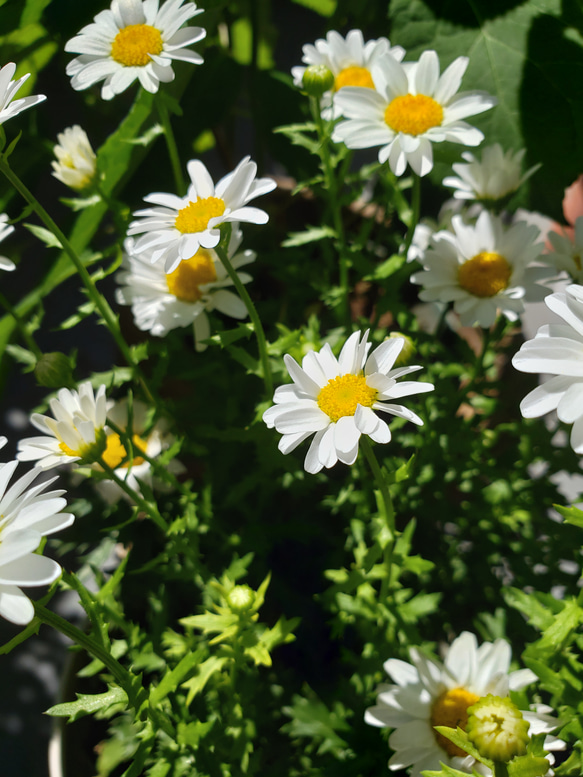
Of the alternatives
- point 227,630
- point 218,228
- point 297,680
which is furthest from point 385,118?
point 297,680

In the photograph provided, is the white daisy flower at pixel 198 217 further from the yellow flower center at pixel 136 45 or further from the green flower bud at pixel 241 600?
the green flower bud at pixel 241 600

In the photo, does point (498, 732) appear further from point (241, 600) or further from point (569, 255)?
point (569, 255)

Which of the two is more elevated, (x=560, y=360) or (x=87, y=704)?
(x=560, y=360)

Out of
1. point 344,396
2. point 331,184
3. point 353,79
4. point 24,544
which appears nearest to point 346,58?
point 353,79

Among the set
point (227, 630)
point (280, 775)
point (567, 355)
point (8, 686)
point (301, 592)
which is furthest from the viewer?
point (8, 686)

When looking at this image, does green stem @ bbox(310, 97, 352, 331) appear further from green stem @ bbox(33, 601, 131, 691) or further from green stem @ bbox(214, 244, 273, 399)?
green stem @ bbox(33, 601, 131, 691)

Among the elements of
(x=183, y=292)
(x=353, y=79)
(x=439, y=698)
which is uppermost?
(x=353, y=79)

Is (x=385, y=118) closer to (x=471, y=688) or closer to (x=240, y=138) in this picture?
(x=471, y=688)
